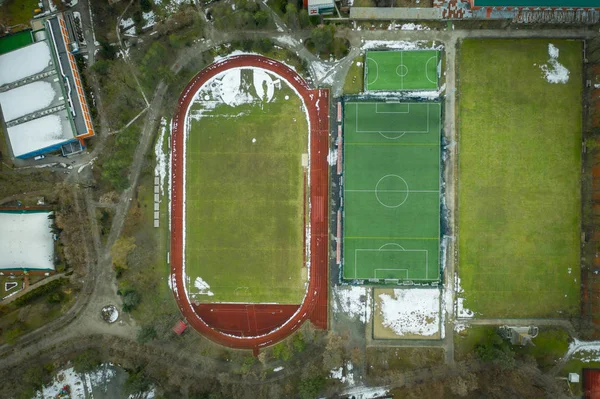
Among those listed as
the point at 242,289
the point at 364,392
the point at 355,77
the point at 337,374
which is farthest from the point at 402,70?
the point at 364,392

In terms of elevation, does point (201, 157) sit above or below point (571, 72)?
below

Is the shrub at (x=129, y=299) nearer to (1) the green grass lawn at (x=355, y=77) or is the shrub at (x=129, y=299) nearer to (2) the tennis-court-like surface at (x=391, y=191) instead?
(2) the tennis-court-like surface at (x=391, y=191)

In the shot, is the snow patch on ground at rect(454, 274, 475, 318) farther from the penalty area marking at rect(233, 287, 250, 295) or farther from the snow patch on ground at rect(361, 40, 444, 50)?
the snow patch on ground at rect(361, 40, 444, 50)

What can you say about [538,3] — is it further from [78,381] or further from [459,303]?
[78,381]

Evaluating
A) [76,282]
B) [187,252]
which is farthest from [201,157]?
[76,282]

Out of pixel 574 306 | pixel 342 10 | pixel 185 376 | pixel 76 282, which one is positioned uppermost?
pixel 342 10

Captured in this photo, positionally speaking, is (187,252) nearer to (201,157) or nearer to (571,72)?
(201,157)
